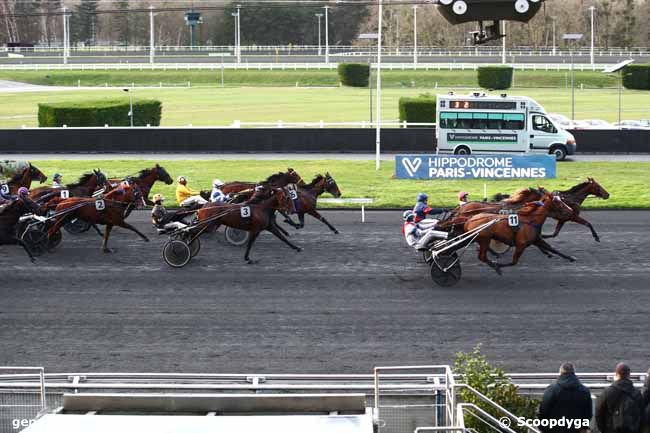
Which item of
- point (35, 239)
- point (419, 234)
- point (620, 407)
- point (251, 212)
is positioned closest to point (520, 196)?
point (419, 234)

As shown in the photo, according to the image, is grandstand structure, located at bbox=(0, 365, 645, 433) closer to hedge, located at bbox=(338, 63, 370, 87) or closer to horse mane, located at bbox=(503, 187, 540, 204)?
horse mane, located at bbox=(503, 187, 540, 204)

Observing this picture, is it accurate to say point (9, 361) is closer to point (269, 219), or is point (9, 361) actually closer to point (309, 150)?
point (269, 219)

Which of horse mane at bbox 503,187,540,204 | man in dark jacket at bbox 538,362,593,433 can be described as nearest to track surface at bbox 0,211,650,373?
horse mane at bbox 503,187,540,204

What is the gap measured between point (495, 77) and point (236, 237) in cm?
4582

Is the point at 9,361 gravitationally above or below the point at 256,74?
below

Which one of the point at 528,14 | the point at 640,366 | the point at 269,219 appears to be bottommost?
the point at 640,366

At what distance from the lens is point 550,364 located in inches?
470

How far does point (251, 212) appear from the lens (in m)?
17.6

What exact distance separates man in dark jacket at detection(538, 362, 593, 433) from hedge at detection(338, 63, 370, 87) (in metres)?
61.0

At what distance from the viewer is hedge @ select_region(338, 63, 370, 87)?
68562mm

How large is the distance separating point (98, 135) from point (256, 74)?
3988 centimetres

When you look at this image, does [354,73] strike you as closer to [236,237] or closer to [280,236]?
[236,237]

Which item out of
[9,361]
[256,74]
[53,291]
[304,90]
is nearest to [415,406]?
[9,361]

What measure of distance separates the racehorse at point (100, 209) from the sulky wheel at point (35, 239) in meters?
0.17
